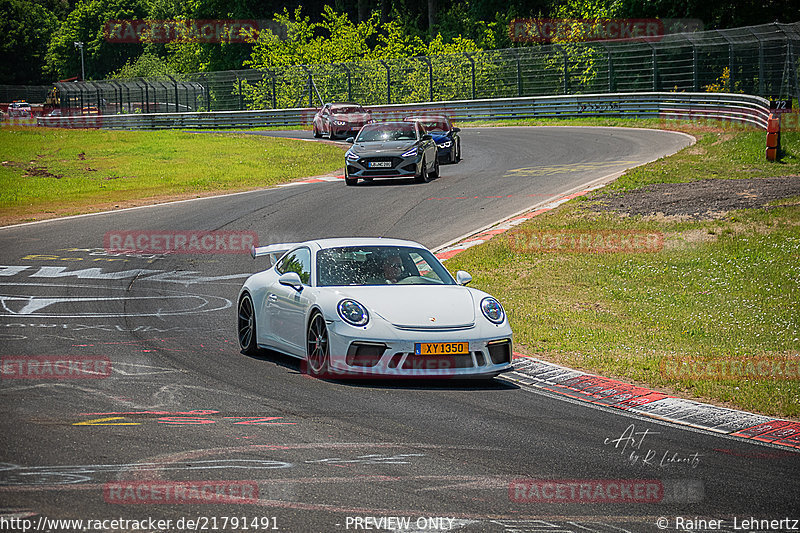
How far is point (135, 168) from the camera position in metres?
34.0

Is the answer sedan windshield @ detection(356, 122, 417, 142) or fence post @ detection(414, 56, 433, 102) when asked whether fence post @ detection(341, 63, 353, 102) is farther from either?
sedan windshield @ detection(356, 122, 417, 142)

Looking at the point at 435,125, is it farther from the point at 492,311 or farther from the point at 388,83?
the point at 388,83

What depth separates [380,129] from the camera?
25500 mm

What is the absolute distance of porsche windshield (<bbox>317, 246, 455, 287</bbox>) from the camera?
32.6 feet

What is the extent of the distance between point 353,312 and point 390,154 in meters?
16.1

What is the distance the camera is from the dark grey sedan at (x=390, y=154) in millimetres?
24844

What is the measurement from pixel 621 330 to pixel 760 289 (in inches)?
106

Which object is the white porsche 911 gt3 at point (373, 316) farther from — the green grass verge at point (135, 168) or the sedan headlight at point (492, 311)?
the green grass verge at point (135, 168)

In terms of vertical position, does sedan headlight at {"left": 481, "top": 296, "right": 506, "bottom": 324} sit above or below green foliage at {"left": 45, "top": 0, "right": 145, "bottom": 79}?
below

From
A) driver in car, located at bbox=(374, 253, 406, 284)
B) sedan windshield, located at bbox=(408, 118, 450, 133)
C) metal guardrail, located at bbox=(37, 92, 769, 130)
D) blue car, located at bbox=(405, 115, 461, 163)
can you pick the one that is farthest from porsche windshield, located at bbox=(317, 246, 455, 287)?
metal guardrail, located at bbox=(37, 92, 769, 130)

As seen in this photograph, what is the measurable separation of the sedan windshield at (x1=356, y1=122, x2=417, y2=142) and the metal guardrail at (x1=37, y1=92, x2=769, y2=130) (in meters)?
10.4

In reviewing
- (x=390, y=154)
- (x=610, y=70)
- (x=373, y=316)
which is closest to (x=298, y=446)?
(x=373, y=316)

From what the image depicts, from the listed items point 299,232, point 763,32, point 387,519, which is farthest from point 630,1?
point 387,519

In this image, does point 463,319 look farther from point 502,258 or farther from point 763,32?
point 763,32
